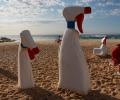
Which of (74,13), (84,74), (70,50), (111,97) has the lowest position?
(111,97)

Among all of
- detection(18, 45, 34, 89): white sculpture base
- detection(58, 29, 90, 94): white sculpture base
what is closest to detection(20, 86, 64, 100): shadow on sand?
detection(18, 45, 34, 89): white sculpture base

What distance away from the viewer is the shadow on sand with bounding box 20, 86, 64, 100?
6.82 meters

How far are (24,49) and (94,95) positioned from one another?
220 centimetres

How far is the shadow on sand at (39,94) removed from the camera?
6820mm

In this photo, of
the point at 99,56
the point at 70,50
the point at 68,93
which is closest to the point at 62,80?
the point at 68,93

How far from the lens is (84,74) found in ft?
22.6

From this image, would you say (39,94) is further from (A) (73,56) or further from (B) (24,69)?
(A) (73,56)

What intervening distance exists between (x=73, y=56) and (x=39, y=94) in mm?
1310

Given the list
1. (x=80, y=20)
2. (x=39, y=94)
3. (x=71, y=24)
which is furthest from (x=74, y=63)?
(x=39, y=94)

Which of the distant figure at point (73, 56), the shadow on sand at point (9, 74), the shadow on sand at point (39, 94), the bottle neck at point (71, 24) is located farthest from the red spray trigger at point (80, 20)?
the shadow on sand at point (9, 74)

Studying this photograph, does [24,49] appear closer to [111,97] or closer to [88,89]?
[88,89]

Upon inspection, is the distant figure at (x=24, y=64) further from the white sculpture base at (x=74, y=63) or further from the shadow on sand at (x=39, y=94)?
the white sculpture base at (x=74, y=63)

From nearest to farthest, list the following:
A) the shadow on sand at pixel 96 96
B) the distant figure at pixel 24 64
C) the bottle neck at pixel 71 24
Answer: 1. the shadow on sand at pixel 96 96
2. the bottle neck at pixel 71 24
3. the distant figure at pixel 24 64

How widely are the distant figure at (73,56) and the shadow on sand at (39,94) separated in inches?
21.2
